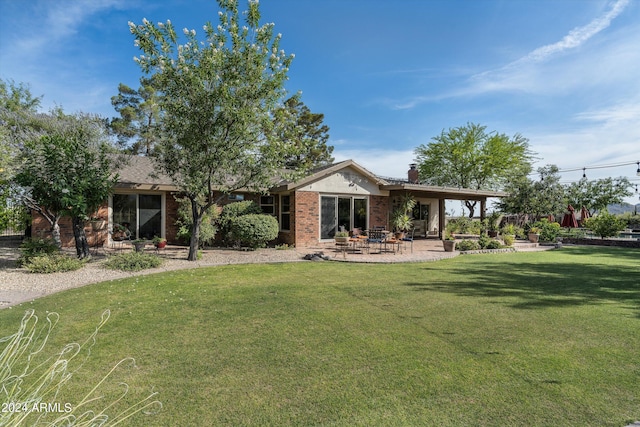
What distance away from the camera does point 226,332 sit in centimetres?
478

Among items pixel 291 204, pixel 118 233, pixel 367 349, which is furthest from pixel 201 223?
pixel 367 349

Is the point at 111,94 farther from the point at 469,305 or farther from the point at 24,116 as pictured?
the point at 469,305

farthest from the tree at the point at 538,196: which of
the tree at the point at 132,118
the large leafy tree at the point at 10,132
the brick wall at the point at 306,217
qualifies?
the tree at the point at 132,118

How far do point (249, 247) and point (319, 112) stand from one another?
25.1 meters

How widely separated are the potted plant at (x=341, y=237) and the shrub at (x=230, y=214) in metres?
3.96

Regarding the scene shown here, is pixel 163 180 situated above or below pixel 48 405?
above

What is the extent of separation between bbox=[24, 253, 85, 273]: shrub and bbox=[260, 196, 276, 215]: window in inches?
337

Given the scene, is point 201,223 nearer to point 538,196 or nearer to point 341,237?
point 341,237

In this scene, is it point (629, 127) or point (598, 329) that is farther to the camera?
point (629, 127)

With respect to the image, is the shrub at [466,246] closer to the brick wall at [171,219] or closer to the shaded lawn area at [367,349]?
the shaded lawn area at [367,349]

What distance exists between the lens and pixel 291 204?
52.1ft

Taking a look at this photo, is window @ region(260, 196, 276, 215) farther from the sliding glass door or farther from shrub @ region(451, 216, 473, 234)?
shrub @ region(451, 216, 473, 234)

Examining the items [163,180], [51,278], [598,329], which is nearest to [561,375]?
[598,329]

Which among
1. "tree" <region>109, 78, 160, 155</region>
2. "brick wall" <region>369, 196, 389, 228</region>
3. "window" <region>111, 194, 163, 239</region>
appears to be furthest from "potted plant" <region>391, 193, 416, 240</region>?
"tree" <region>109, 78, 160, 155</region>
